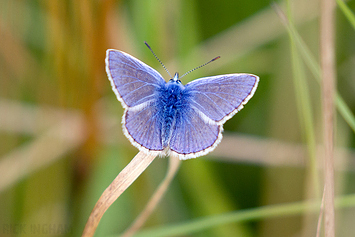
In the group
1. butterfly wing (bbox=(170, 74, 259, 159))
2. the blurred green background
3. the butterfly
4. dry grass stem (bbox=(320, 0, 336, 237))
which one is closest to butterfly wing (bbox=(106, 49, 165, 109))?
the butterfly

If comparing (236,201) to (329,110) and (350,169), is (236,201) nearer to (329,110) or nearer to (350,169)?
(350,169)

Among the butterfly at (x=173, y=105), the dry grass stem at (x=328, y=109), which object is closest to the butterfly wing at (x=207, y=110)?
the butterfly at (x=173, y=105)

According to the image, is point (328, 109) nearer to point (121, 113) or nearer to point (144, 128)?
point (144, 128)

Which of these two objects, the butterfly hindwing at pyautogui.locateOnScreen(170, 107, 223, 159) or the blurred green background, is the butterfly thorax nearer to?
the butterfly hindwing at pyautogui.locateOnScreen(170, 107, 223, 159)

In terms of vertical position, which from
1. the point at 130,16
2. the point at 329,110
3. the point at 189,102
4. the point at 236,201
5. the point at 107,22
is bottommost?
the point at 236,201

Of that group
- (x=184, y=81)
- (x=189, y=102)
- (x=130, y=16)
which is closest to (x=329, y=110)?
(x=189, y=102)

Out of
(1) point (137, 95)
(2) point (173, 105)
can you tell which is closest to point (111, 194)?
(1) point (137, 95)
